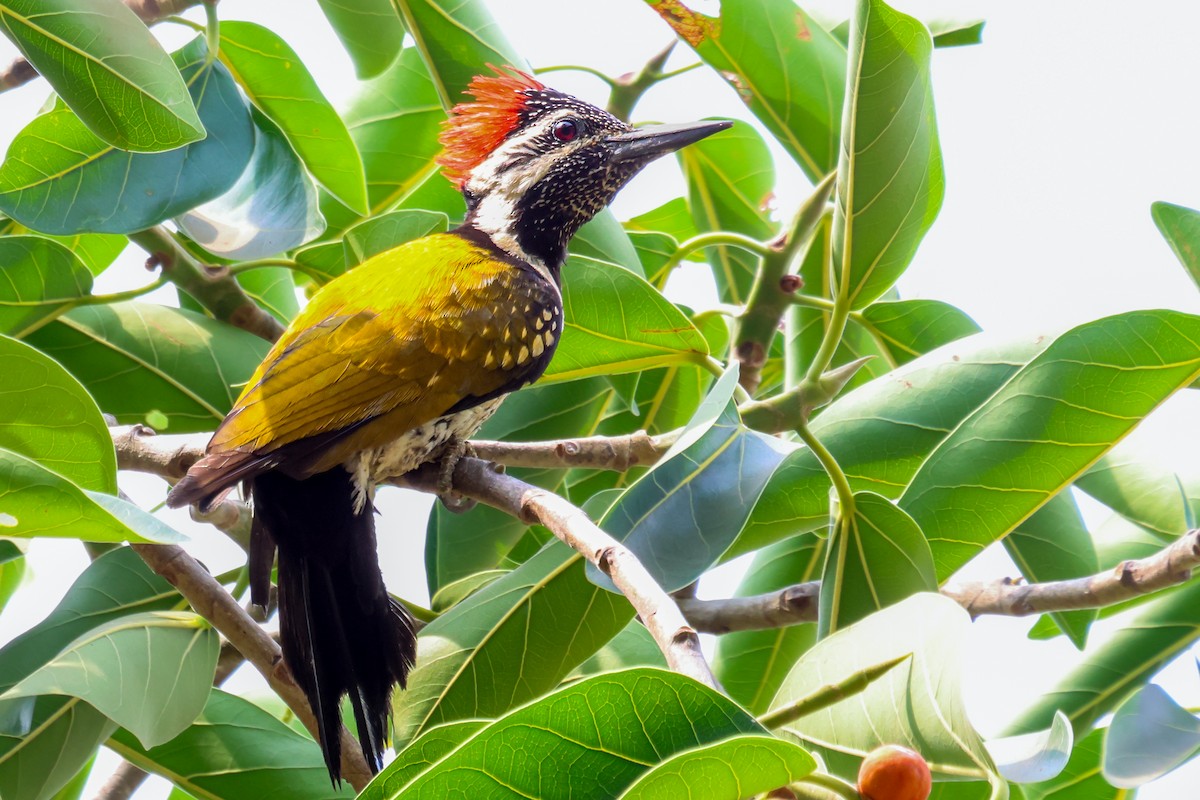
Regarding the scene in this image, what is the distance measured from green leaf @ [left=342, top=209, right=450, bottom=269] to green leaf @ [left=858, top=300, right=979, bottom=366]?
1.00 meters

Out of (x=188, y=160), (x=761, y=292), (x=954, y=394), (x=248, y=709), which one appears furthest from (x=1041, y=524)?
(x=188, y=160)

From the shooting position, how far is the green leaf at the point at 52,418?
187 cm

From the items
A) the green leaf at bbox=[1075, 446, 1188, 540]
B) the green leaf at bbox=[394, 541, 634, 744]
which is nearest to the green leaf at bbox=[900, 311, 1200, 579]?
the green leaf at bbox=[1075, 446, 1188, 540]

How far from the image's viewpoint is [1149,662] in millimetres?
2523

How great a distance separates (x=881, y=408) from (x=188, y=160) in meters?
1.50

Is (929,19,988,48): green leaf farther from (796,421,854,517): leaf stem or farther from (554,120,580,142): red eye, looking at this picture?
(796,421,854,517): leaf stem

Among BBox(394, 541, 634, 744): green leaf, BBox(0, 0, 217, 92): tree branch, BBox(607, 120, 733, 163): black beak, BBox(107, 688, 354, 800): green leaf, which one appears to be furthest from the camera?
BBox(607, 120, 733, 163): black beak

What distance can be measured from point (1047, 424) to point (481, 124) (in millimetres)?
1959

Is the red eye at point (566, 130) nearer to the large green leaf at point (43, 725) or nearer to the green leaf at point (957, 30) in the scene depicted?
the green leaf at point (957, 30)

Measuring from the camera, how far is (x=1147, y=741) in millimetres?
1804

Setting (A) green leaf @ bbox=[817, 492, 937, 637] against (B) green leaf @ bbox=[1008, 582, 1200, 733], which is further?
(B) green leaf @ bbox=[1008, 582, 1200, 733]

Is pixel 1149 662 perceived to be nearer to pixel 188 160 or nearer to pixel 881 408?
pixel 881 408

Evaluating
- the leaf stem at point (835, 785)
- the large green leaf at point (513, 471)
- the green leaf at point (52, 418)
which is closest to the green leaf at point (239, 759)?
the large green leaf at point (513, 471)

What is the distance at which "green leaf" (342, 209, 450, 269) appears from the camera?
2.56 metres
